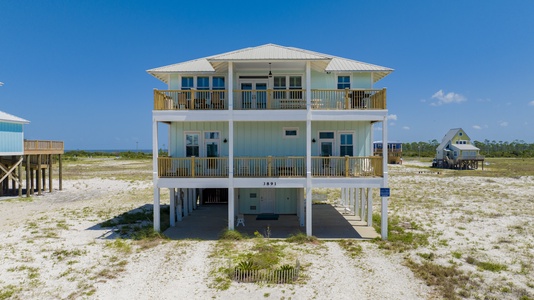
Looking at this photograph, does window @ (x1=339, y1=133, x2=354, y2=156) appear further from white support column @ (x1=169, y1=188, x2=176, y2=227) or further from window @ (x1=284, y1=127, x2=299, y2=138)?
white support column @ (x1=169, y1=188, x2=176, y2=227)

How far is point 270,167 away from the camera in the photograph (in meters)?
15.1

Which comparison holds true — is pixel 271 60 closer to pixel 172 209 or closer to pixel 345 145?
pixel 345 145

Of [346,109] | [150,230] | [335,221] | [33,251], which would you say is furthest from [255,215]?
[33,251]

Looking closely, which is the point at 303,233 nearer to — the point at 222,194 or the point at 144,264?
the point at 144,264

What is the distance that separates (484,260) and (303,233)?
7.21 m

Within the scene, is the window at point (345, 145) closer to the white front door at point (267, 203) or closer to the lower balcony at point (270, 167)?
the lower balcony at point (270, 167)

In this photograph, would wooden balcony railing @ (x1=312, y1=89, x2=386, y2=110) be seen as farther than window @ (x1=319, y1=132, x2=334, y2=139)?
No

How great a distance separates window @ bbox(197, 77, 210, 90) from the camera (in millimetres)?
17656

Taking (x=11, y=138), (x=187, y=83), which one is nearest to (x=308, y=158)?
(x=187, y=83)

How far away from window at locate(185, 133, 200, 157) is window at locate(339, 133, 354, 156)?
26.4 ft

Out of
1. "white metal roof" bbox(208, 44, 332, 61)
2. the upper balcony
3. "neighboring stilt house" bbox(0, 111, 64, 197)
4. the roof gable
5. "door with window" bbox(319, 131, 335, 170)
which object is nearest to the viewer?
"white metal roof" bbox(208, 44, 332, 61)

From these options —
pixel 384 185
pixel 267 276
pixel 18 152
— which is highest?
pixel 18 152

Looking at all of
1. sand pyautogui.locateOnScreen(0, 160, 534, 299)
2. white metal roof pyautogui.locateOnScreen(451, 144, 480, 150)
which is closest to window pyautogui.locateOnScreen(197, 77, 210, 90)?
sand pyautogui.locateOnScreen(0, 160, 534, 299)

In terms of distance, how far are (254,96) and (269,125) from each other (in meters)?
1.93
